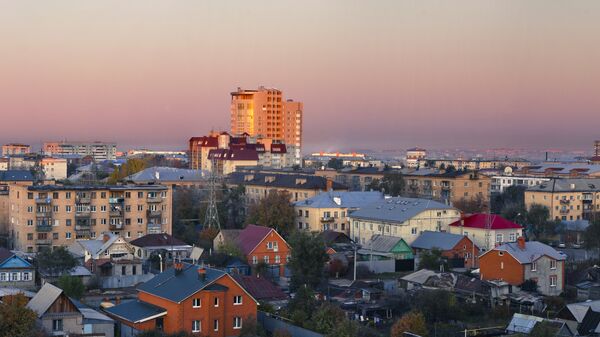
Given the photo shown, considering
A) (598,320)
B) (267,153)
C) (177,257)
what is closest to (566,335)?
(598,320)

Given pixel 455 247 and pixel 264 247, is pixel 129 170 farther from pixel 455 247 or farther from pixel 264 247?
pixel 455 247

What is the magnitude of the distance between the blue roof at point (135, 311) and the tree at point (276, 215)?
16.0 metres

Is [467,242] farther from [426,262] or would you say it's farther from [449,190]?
[449,190]

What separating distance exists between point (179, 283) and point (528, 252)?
10981mm

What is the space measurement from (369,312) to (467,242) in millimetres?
9730

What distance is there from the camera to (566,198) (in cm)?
4619

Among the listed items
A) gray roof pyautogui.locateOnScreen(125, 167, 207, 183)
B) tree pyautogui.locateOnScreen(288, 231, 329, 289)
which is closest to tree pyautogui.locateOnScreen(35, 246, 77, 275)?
tree pyautogui.locateOnScreen(288, 231, 329, 289)

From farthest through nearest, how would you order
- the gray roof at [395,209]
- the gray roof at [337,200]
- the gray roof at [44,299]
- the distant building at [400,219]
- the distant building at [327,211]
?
the gray roof at [337,200] < the distant building at [327,211] < the gray roof at [395,209] < the distant building at [400,219] < the gray roof at [44,299]

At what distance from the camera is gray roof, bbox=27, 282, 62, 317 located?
17.5 m

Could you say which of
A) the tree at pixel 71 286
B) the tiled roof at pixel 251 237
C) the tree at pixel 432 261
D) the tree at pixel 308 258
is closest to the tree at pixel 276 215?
the tiled roof at pixel 251 237

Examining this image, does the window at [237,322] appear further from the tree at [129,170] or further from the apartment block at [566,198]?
the tree at [129,170]

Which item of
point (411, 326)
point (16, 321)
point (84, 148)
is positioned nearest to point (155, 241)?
point (411, 326)

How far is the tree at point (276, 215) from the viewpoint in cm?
3600

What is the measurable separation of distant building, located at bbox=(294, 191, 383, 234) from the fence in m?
17.6
